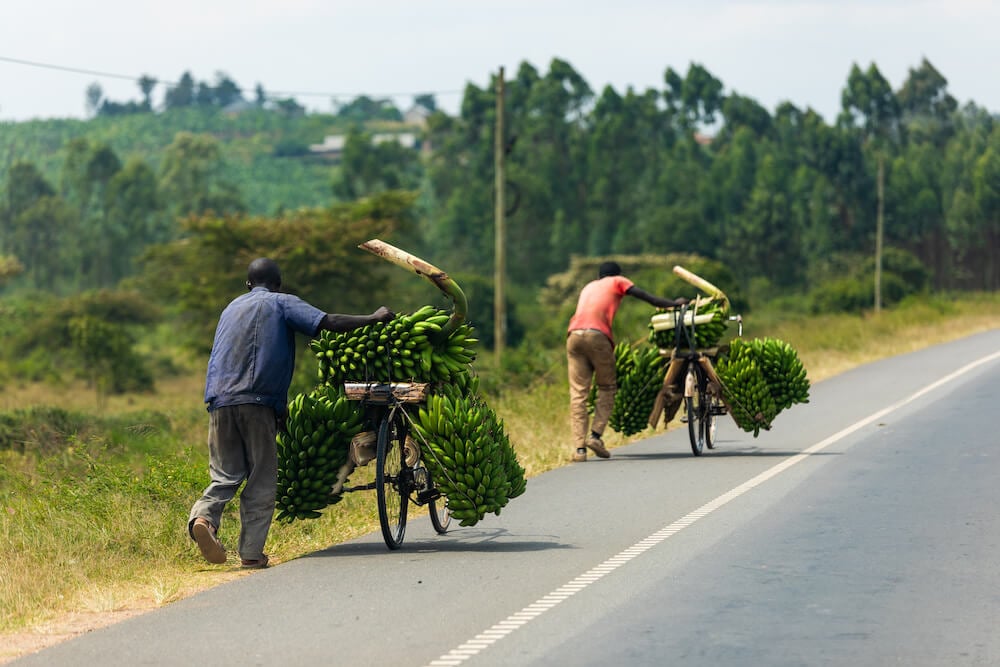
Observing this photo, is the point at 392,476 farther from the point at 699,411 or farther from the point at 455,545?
the point at 699,411

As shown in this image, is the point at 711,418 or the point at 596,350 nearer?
the point at 596,350

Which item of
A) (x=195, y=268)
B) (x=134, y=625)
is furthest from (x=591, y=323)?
(x=195, y=268)

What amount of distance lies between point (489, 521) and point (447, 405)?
1917 millimetres

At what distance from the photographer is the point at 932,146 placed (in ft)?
361

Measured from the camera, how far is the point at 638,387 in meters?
16.5

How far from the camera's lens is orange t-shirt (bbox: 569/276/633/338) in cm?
1571

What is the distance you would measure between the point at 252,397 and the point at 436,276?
137 cm

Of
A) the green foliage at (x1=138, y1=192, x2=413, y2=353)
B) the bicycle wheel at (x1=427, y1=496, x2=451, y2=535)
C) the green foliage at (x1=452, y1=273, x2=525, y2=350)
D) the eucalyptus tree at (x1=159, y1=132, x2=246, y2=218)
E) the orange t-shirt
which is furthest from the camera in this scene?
the eucalyptus tree at (x1=159, y1=132, x2=246, y2=218)

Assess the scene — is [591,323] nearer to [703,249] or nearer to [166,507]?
[166,507]

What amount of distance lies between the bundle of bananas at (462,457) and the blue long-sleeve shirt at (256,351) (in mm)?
1030

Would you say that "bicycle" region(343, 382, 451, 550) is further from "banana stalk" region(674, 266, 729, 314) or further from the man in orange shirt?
"banana stalk" region(674, 266, 729, 314)

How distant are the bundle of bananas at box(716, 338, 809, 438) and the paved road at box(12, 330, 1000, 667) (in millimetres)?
1093

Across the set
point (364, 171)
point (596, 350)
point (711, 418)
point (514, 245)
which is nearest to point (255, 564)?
point (596, 350)

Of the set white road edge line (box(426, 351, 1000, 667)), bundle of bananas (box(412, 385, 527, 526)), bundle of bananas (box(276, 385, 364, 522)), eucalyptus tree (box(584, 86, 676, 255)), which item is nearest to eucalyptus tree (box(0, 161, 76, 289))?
eucalyptus tree (box(584, 86, 676, 255))
